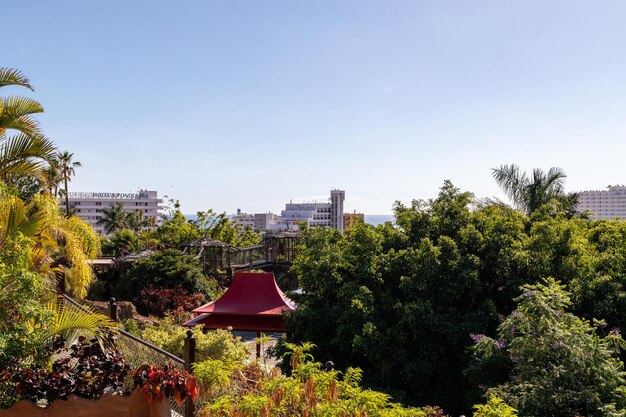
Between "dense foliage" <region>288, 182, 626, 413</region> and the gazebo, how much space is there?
1635mm

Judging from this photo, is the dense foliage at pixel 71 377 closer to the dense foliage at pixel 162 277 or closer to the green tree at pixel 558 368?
the green tree at pixel 558 368

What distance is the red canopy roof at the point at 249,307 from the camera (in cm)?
1291

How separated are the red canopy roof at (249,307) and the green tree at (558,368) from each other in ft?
20.1

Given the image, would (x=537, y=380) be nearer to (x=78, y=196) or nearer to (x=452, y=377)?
(x=452, y=377)

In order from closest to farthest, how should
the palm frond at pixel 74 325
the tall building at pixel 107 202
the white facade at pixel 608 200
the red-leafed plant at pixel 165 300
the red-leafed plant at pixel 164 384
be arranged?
the red-leafed plant at pixel 164 384 < the palm frond at pixel 74 325 < the red-leafed plant at pixel 165 300 < the tall building at pixel 107 202 < the white facade at pixel 608 200

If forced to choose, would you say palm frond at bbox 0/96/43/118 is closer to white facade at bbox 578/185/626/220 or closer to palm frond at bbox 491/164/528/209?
palm frond at bbox 491/164/528/209

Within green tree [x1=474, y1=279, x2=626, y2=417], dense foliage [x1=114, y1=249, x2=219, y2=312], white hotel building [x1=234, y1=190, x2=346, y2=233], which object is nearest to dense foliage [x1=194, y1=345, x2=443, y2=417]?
green tree [x1=474, y1=279, x2=626, y2=417]

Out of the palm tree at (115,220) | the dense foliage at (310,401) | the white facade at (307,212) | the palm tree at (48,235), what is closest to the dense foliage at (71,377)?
the palm tree at (48,235)

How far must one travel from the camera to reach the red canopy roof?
508 inches

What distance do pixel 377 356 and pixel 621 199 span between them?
620ft

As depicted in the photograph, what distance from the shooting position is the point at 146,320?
16594mm

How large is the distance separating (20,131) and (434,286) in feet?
24.6

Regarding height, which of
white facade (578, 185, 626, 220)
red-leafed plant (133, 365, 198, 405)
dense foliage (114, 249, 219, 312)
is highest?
white facade (578, 185, 626, 220)

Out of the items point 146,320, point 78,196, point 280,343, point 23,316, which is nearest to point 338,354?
point 280,343
